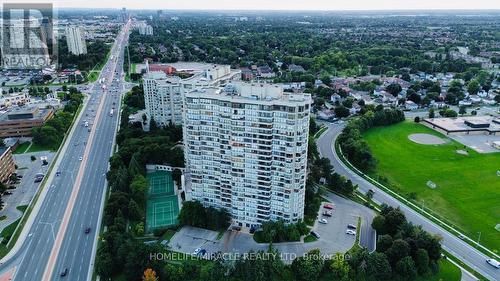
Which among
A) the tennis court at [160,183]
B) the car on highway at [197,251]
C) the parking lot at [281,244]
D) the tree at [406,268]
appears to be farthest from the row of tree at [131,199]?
the tree at [406,268]

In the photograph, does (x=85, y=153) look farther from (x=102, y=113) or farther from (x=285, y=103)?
(x=285, y=103)

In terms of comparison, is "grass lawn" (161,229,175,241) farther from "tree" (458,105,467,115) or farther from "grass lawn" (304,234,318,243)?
"tree" (458,105,467,115)

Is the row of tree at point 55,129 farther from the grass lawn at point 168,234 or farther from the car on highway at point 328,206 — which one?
the car on highway at point 328,206

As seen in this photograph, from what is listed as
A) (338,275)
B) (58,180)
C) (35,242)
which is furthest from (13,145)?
(338,275)

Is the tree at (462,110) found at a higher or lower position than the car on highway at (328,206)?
higher

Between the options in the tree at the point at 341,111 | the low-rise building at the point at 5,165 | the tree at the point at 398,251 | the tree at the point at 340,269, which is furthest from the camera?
the tree at the point at 341,111

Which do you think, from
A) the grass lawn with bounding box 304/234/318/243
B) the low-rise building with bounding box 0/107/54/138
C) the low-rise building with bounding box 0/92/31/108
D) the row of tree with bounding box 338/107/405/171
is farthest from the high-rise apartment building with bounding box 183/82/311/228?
the low-rise building with bounding box 0/92/31/108

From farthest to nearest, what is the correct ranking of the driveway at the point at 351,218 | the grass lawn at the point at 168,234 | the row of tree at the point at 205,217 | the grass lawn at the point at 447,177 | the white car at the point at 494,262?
the grass lawn at the point at 447,177 < the row of tree at the point at 205,217 < the grass lawn at the point at 168,234 < the driveway at the point at 351,218 < the white car at the point at 494,262
